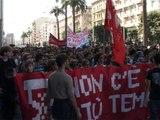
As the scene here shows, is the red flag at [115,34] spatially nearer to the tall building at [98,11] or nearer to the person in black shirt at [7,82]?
the person in black shirt at [7,82]

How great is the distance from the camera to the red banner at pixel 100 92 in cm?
766

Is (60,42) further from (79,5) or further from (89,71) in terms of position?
(79,5)

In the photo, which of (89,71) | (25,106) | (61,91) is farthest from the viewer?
(89,71)

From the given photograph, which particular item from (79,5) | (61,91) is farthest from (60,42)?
(79,5)

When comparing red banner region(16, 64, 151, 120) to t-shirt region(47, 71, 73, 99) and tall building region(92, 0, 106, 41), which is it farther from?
tall building region(92, 0, 106, 41)

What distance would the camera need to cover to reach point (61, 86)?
657 centimetres

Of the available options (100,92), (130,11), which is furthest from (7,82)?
(130,11)

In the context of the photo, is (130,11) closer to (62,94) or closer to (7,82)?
(7,82)

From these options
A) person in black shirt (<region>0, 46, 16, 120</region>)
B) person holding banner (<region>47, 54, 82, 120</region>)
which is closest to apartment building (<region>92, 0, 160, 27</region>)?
person in black shirt (<region>0, 46, 16, 120</region>)

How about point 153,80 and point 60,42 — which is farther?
point 60,42

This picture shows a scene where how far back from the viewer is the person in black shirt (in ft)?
25.9

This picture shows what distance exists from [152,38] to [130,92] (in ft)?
196

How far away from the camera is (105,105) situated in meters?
8.56

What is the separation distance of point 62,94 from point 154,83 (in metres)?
1.94
